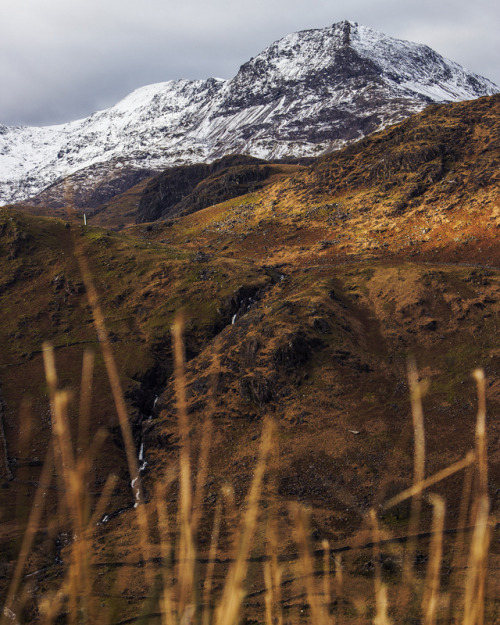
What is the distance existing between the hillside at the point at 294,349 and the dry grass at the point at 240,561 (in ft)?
1.68

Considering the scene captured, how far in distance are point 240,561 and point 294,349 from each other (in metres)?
25.1

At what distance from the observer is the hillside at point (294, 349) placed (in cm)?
3609

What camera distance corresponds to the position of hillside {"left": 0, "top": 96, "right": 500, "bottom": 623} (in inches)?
1421

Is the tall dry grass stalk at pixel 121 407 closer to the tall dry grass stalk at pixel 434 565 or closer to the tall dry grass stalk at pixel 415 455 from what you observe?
the tall dry grass stalk at pixel 415 455

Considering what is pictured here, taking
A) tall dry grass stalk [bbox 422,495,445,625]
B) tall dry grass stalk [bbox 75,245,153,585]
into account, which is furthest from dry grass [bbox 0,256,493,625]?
tall dry grass stalk [bbox 75,245,153,585]

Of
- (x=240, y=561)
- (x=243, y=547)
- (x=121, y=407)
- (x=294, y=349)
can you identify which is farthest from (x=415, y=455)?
(x=121, y=407)

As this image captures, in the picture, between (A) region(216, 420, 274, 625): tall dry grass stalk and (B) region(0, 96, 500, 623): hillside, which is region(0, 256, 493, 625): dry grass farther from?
(B) region(0, 96, 500, 623): hillside

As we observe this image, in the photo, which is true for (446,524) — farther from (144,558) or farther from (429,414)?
(144,558)

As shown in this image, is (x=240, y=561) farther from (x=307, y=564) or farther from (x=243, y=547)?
(x=307, y=564)

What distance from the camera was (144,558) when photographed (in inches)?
1267

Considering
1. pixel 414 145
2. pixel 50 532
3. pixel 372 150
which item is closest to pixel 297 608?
pixel 50 532

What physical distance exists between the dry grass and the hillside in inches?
20.2

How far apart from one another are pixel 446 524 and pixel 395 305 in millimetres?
32834

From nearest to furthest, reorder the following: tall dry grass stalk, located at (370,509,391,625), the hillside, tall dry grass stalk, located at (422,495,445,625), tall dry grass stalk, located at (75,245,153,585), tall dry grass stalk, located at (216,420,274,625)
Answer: tall dry grass stalk, located at (422,495,445,625), tall dry grass stalk, located at (370,509,391,625), tall dry grass stalk, located at (216,420,274,625), tall dry grass stalk, located at (75,245,153,585), the hillside
